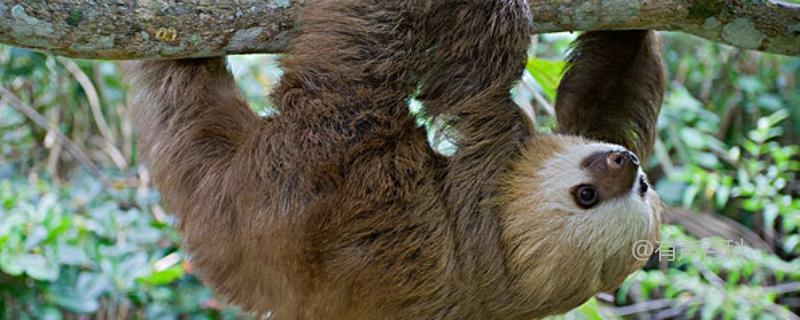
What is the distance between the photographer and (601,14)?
3.80 meters

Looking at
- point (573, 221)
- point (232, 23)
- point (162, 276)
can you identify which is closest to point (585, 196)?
point (573, 221)

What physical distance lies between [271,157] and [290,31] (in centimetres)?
55

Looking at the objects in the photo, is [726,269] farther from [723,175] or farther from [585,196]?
[585,196]

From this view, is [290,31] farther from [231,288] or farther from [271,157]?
[231,288]

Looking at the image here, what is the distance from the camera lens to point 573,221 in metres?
3.84

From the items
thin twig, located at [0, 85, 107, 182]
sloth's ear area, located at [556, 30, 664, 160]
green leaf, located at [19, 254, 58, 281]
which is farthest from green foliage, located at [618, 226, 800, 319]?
thin twig, located at [0, 85, 107, 182]

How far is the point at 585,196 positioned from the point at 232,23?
1.76 metres

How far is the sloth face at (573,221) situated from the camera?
3.82 meters

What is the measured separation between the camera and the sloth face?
3818 mm

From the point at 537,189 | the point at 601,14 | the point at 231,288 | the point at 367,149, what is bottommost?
the point at 231,288

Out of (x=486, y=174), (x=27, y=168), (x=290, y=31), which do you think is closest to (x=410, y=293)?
(x=486, y=174)

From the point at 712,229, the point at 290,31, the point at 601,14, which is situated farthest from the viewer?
the point at 712,229

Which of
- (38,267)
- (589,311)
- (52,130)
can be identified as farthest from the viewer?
(52,130)

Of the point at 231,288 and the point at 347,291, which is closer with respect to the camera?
the point at 347,291
